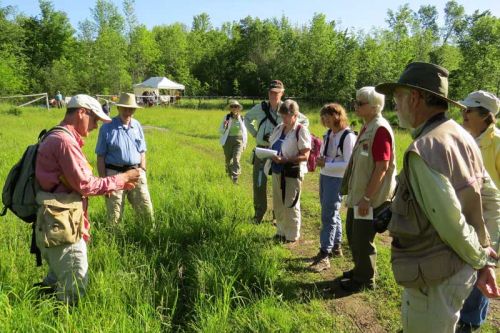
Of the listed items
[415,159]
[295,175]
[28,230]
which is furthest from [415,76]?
[28,230]

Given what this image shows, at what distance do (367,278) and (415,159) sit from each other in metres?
2.35

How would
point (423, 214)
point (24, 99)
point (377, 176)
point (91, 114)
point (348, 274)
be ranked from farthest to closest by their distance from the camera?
1. point (24, 99)
2. point (348, 274)
3. point (377, 176)
4. point (91, 114)
5. point (423, 214)

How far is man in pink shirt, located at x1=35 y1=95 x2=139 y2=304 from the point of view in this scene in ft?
9.68

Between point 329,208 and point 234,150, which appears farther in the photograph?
point 234,150

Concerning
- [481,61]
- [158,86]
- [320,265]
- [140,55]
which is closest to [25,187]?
[320,265]

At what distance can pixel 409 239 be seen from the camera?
207 centimetres

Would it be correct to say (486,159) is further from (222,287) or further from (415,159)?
(222,287)

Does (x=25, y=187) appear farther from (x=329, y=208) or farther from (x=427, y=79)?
(x=329, y=208)

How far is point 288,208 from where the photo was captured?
504cm

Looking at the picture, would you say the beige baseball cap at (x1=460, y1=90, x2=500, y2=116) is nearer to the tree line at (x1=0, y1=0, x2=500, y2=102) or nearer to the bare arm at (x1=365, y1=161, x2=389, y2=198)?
the bare arm at (x1=365, y1=161, x2=389, y2=198)

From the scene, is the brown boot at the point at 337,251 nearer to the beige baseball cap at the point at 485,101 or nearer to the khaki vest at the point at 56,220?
the beige baseball cap at the point at 485,101

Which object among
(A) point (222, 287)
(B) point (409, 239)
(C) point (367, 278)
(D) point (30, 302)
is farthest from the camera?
(C) point (367, 278)

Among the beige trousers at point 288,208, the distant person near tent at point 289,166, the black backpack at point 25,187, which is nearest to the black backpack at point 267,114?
the distant person near tent at point 289,166

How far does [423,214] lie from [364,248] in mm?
1869
